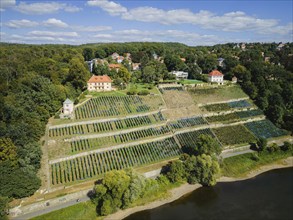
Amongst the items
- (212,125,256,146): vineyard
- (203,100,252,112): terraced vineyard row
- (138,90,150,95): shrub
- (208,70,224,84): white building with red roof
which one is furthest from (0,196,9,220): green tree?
(208,70,224,84): white building with red roof

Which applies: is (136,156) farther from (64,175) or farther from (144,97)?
(144,97)

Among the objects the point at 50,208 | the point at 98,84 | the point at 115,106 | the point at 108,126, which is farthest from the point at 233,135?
the point at 50,208

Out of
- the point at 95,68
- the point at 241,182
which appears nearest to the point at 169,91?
the point at 95,68

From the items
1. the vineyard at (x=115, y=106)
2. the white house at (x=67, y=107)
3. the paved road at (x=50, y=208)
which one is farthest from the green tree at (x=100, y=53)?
the paved road at (x=50, y=208)

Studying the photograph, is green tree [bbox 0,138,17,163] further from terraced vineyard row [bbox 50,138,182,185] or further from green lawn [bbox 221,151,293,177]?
green lawn [bbox 221,151,293,177]

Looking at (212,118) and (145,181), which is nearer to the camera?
(145,181)

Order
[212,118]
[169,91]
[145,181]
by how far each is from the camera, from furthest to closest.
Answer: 1. [169,91]
2. [212,118]
3. [145,181]
